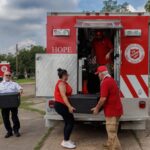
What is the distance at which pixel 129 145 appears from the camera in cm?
933

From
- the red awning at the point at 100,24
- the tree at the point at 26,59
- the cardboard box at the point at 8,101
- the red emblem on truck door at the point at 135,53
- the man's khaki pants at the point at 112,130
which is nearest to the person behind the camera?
the man's khaki pants at the point at 112,130

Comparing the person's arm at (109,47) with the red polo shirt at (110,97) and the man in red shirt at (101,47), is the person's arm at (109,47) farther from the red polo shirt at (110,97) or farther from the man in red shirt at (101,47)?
the red polo shirt at (110,97)

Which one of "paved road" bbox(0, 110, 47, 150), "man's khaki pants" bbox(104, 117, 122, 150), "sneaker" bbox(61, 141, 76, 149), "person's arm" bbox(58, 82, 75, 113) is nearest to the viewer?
"man's khaki pants" bbox(104, 117, 122, 150)

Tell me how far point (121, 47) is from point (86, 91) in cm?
147

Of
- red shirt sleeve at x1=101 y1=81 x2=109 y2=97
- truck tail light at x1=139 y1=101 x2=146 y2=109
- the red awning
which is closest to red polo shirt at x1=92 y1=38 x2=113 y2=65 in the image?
the red awning

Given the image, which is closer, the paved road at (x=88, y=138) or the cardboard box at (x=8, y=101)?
the paved road at (x=88, y=138)

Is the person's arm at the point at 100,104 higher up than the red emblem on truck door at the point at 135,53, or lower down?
lower down

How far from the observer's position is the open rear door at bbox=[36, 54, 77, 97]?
945cm

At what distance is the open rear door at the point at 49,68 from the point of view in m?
9.45

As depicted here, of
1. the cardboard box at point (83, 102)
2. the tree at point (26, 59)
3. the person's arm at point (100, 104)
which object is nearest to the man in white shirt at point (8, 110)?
the cardboard box at point (83, 102)

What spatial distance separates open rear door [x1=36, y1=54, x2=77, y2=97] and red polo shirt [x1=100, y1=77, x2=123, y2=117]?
147 centimetres

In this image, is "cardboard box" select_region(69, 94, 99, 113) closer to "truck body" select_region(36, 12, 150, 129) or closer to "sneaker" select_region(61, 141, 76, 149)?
"truck body" select_region(36, 12, 150, 129)

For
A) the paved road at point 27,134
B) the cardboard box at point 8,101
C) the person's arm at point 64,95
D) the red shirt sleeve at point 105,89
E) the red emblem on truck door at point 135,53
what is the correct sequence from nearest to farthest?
the red shirt sleeve at point 105,89
the person's arm at point 64,95
the paved road at point 27,134
the red emblem on truck door at point 135,53
the cardboard box at point 8,101

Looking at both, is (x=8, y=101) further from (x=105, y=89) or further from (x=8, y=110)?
(x=105, y=89)
